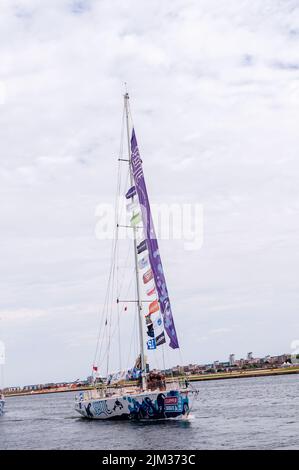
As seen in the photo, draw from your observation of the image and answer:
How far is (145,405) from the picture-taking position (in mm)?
45719

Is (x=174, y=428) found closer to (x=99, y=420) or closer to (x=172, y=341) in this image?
(x=172, y=341)

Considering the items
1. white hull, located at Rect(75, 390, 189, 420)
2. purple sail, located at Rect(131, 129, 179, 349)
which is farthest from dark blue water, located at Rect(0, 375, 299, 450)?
purple sail, located at Rect(131, 129, 179, 349)

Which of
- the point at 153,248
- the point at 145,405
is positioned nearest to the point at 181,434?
the point at 145,405

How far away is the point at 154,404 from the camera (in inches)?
1774

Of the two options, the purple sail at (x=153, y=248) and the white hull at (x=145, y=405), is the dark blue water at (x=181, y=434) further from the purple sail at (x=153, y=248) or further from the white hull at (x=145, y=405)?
the purple sail at (x=153, y=248)

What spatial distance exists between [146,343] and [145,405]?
189 inches

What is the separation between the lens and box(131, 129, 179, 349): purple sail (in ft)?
154

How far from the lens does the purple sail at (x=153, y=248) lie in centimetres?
4684

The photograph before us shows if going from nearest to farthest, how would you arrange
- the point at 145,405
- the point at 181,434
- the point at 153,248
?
the point at 181,434 → the point at 145,405 → the point at 153,248

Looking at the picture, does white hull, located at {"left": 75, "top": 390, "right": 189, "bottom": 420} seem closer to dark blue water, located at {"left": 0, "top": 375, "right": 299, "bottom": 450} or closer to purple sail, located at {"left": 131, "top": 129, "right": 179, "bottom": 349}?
dark blue water, located at {"left": 0, "top": 375, "right": 299, "bottom": 450}

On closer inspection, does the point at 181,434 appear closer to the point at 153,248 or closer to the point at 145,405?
the point at 145,405

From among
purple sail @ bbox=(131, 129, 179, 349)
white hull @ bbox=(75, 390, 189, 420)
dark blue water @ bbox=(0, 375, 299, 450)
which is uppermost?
purple sail @ bbox=(131, 129, 179, 349)
